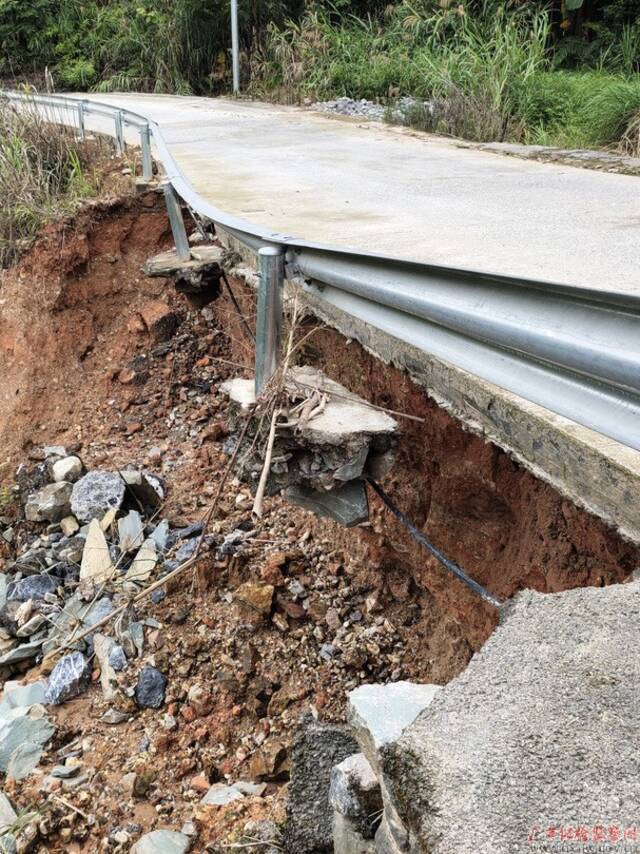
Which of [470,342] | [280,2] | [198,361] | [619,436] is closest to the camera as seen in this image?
[619,436]

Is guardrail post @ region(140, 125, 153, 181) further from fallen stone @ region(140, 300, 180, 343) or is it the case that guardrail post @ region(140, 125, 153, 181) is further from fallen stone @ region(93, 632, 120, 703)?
fallen stone @ region(93, 632, 120, 703)

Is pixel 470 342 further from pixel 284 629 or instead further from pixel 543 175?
pixel 543 175

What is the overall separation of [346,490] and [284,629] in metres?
1.37

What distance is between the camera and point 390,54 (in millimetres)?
11883

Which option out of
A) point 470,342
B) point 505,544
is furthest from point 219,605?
point 470,342

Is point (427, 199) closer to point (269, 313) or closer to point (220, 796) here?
point (269, 313)

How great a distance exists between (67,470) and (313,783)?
3.84m

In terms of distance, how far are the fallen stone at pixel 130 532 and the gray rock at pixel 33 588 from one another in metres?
0.53

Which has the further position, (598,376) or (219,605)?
(219,605)

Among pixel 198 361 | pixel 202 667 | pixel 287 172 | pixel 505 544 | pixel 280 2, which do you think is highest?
pixel 280 2

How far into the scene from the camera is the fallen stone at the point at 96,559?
5.09m

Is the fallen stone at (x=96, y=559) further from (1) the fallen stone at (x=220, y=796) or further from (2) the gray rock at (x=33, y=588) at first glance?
(1) the fallen stone at (x=220, y=796)

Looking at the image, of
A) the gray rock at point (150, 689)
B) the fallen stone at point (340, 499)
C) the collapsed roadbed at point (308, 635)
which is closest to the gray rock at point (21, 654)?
the collapsed roadbed at point (308, 635)

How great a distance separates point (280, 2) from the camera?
14508 mm
